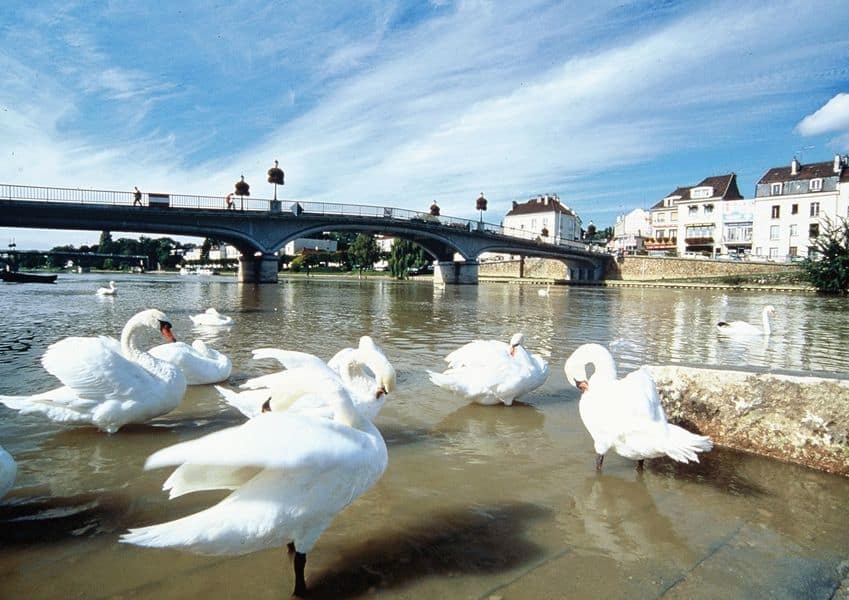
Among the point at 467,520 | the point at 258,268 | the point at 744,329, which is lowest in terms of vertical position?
the point at 467,520

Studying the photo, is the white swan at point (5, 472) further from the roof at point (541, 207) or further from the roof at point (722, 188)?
the roof at point (541, 207)

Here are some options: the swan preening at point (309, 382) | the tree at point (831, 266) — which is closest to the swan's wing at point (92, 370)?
the swan preening at point (309, 382)

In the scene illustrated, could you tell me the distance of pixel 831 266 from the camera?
4381cm

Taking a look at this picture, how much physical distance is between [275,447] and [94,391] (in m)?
3.45

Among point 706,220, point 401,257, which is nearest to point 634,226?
point 706,220

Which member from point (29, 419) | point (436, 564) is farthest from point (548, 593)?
point (29, 419)

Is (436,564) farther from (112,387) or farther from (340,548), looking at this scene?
(112,387)

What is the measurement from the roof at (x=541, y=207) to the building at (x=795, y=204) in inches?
1691

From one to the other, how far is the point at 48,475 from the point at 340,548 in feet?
8.87

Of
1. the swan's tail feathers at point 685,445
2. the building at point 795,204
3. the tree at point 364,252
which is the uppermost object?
the building at point 795,204

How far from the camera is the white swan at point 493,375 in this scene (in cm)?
662

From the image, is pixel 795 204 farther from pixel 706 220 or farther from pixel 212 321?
pixel 212 321

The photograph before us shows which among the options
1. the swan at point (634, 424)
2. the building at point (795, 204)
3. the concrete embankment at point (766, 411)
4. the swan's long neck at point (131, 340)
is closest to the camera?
the swan at point (634, 424)

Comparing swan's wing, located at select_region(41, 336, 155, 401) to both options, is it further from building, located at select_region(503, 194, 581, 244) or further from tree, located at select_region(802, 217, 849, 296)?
building, located at select_region(503, 194, 581, 244)
